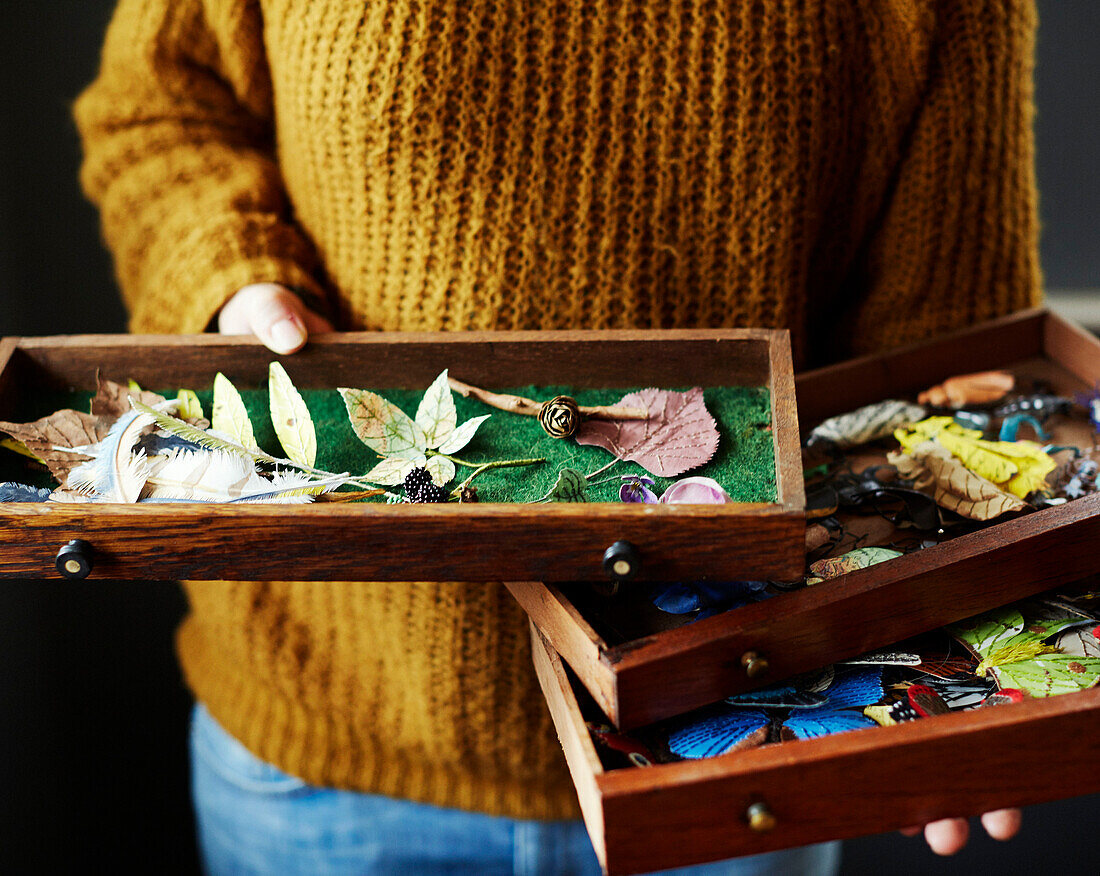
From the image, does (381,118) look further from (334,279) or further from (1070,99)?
(1070,99)

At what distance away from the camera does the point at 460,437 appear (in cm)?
65

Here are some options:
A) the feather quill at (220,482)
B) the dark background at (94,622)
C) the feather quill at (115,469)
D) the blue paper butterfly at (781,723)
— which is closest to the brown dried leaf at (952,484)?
the blue paper butterfly at (781,723)

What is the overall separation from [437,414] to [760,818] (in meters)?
0.32

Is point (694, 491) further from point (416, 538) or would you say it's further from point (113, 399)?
point (113, 399)

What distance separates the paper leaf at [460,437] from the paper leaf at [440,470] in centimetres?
1

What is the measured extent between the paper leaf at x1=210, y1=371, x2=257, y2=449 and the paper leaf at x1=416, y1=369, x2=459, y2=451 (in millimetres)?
113

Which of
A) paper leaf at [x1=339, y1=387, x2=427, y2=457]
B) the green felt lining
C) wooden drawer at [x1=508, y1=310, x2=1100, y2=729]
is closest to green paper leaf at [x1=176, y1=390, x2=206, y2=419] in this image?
the green felt lining

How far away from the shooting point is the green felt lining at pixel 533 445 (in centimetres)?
62

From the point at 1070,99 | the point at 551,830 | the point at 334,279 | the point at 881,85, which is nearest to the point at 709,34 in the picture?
the point at 881,85

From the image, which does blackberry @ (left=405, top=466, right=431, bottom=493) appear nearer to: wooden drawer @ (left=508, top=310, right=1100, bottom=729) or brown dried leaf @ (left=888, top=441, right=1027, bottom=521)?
wooden drawer @ (left=508, top=310, right=1100, bottom=729)

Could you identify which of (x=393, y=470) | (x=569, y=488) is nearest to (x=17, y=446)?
(x=393, y=470)

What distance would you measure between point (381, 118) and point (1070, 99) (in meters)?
1.05

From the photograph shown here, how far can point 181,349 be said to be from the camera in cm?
70

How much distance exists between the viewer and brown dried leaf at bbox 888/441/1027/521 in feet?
2.16
